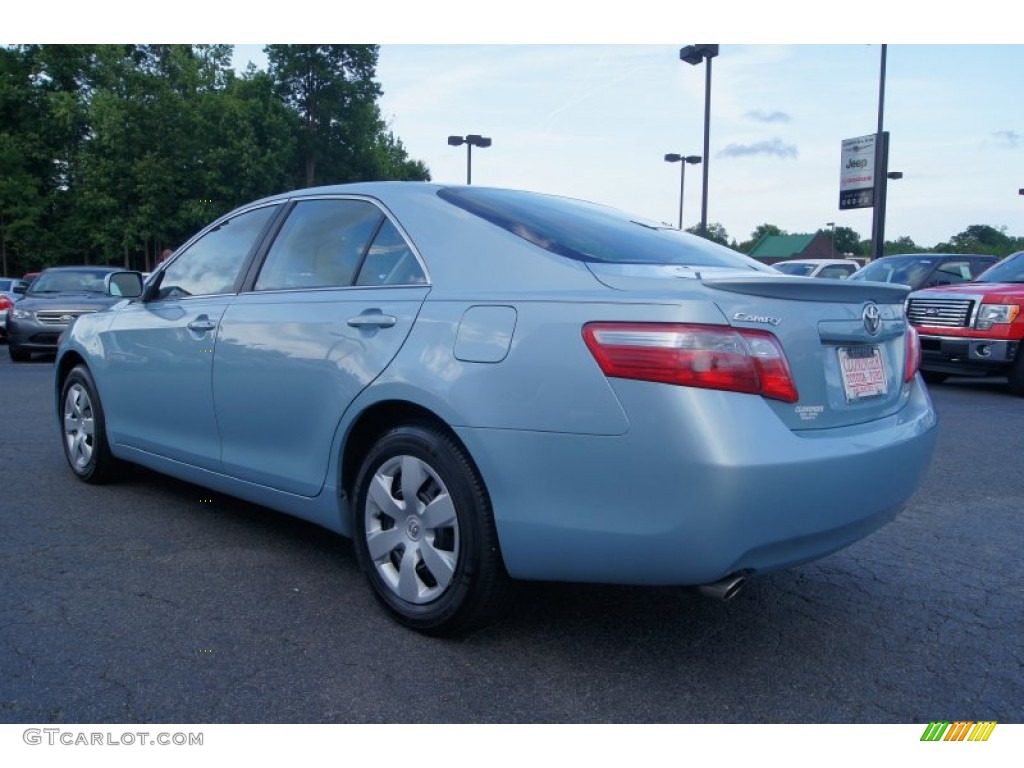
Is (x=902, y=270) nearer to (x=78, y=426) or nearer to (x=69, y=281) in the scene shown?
(x=78, y=426)

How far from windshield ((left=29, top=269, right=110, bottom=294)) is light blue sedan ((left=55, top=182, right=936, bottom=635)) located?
1233cm

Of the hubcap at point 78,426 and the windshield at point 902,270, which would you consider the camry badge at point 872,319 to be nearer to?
the hubcap at point 78,426

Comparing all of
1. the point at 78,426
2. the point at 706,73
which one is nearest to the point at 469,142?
the point at 706,73

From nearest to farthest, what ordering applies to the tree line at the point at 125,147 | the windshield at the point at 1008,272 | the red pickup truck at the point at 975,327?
the red pickup truck at the point at 975,327
the windshield at the point at 1008,272
the tree line at the point at 125,147

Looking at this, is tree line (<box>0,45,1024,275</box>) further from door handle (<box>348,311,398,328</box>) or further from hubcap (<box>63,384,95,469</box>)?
door handle (<box>348,311,398,328</box>)

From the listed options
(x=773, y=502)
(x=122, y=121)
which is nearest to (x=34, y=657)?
(x=773, y=502)

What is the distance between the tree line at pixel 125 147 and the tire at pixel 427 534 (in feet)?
126

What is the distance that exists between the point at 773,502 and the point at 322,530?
2.55 meters

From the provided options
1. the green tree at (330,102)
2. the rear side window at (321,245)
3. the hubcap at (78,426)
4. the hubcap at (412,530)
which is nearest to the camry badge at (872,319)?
the hubcap at (412,530)

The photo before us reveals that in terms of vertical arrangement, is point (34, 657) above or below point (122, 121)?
below

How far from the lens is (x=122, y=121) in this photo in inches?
1467

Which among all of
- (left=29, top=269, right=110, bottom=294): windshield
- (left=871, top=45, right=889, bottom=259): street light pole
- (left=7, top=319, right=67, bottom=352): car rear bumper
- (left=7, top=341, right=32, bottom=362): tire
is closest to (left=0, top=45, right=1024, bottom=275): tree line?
(left=871, top=45, right=889, bottom=259): street light pole

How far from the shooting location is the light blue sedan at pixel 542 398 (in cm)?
244

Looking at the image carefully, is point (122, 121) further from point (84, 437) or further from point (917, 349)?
point (917, 349)
